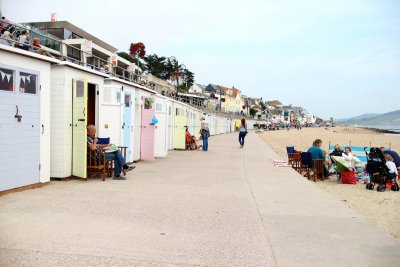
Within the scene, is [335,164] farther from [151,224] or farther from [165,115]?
[151,224]

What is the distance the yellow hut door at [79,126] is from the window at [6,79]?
1816mm

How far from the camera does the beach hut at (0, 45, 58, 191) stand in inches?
270

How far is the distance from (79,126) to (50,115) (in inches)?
27.6

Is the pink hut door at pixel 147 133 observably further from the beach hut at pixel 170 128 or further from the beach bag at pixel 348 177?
the beach bag at pixel 348 177

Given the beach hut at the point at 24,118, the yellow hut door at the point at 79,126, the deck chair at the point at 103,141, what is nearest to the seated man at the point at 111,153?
the yellow hut door at the point at 79,126

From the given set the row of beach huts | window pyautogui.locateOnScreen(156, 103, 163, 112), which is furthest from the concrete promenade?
window pyautogui.locateOnScreen(156, 103, 163, 112)

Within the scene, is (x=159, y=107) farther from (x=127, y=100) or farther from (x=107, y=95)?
(x=107, y=95)

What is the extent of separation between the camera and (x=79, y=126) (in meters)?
8.78

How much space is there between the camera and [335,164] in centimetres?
1134

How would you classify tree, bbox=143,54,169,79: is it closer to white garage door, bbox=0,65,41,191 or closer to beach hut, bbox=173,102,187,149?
beach hut, bbox=173,102,187,149

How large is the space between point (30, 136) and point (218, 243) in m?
5.04

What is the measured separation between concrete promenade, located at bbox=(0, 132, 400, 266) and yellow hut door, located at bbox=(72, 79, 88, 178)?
24.4 inches

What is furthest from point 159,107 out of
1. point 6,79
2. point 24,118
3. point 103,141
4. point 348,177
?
point 6,79

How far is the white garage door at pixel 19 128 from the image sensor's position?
6.84 metres
